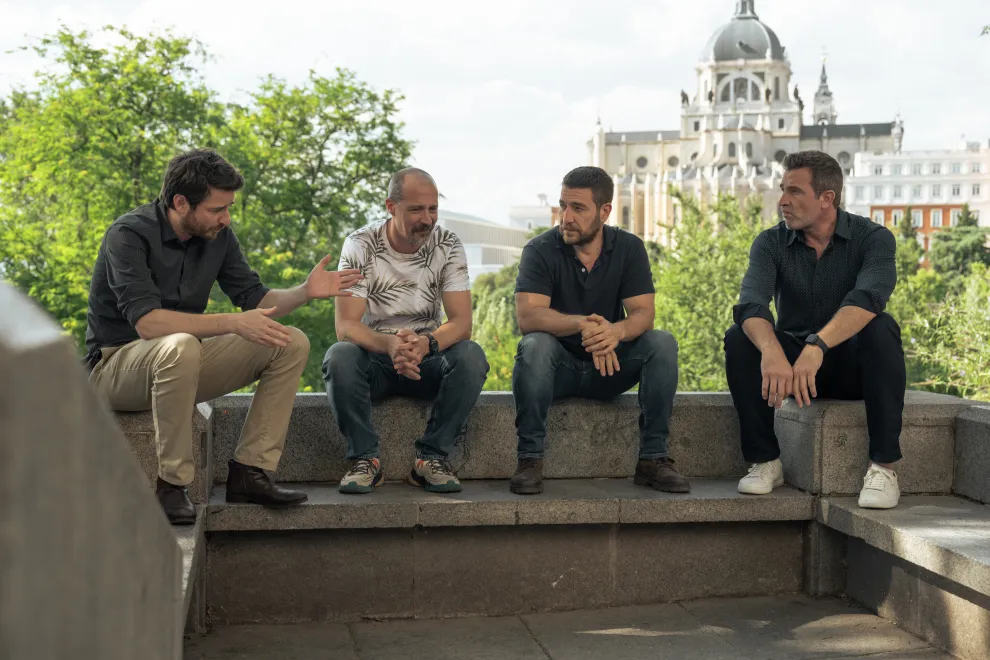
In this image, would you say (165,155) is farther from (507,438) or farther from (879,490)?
(879,490)

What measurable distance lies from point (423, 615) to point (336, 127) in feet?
84.2

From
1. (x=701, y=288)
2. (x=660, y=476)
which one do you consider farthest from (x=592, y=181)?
(x=701, y=288)

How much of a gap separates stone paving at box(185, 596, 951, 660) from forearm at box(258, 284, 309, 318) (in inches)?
45.2

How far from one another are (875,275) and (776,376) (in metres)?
0.57

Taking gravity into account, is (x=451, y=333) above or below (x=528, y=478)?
above

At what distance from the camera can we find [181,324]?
375cm

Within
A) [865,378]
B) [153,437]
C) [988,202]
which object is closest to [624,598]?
[865,378]

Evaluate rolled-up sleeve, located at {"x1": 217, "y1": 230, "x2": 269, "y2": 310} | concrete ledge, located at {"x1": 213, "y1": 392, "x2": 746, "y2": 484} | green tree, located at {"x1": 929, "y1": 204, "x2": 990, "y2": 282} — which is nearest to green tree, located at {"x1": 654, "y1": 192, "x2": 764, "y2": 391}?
green tree, located at {"x1": 929, "y1": 204, "x2": 990, "y2": 282}

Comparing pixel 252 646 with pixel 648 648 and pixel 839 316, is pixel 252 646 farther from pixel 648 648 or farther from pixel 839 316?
pixel 839 316

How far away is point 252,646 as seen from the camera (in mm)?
3828

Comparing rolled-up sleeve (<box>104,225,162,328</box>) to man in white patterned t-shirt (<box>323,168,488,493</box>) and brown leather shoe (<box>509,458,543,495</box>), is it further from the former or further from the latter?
brown leather shoe (<box>509,458,543,495</box>)

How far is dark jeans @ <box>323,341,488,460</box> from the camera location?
4.23 m

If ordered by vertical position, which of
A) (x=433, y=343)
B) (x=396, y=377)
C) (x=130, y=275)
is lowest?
(x=396, y=377)

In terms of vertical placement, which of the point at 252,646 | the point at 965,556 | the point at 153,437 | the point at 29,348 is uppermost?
the point at 29,348
